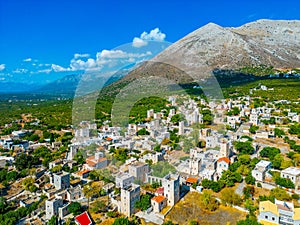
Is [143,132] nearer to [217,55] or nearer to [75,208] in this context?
[75,208]

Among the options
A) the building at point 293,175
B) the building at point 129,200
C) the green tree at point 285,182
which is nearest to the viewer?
the building at point 129,200

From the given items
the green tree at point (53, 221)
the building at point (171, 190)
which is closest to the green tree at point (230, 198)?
the building at point (171, 190)

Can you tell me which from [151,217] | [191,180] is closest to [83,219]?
[151,217]

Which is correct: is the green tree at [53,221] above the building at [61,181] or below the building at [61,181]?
below

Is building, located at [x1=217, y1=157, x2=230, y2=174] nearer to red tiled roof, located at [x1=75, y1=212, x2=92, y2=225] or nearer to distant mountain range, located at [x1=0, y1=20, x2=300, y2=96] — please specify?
red tiled roof, located at [x1=75, y1=212, x2=92, y2=225]

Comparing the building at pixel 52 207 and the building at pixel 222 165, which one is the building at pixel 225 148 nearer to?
the building at pixel 222 165

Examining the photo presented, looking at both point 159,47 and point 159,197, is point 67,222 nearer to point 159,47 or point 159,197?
point 159,197

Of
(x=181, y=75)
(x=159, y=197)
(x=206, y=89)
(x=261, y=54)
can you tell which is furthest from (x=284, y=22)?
(x=159, y=197)

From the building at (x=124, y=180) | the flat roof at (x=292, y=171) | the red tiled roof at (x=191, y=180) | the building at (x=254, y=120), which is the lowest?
the red tiled roof at (x=191, y=180)
